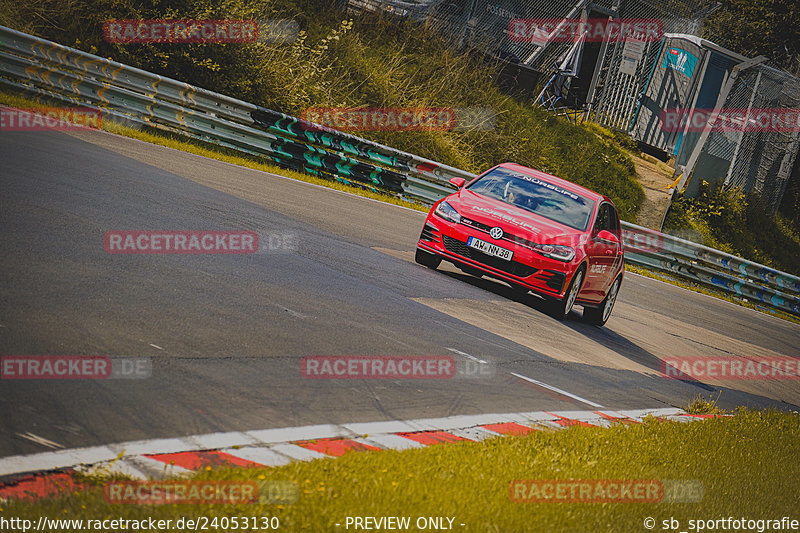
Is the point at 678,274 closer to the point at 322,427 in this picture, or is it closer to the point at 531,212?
the point at 531,212

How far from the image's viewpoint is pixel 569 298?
1096 cm

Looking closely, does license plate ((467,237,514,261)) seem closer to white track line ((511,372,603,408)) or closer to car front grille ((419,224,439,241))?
car front grille ((419,224,439,241))

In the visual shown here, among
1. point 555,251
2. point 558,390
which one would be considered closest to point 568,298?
Answer: point 555,251

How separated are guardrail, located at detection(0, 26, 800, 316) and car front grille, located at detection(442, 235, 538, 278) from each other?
837 centimetres

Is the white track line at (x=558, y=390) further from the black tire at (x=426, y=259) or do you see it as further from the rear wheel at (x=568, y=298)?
the black tire at (x=426, y=259)

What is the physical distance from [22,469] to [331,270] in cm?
608

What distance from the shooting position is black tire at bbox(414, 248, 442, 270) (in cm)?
1154

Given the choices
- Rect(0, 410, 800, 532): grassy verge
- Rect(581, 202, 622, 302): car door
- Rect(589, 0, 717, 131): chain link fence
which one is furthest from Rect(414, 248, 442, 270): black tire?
Rect(589, 0, 717, 131): chain link fence

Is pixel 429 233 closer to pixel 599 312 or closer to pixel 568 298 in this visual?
pixel 568 298

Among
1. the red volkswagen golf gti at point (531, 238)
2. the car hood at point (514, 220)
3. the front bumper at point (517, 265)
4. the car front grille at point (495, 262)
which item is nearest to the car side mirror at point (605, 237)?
the red volkswagen golf gti at point (531, 238)

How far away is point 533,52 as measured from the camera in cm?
2866

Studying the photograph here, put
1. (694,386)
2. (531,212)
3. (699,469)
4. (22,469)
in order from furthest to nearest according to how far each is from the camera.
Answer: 1. (531,212)
2. (694,386)
3. (699,469)
4. (22,469)

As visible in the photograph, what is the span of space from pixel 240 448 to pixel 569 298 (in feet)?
23.7

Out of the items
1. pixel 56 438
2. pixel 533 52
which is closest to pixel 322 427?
pixel 56 438
